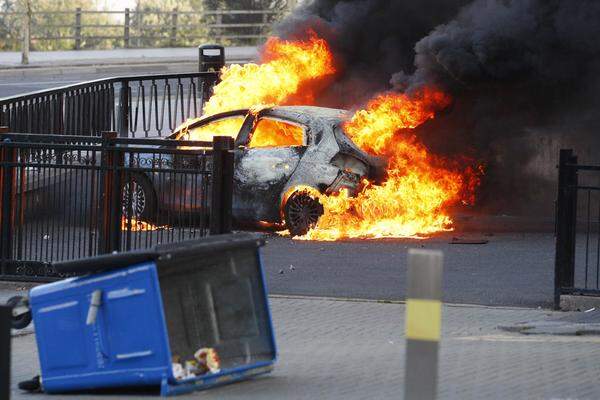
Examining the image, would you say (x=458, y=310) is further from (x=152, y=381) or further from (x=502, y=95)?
(x=502, y=95)

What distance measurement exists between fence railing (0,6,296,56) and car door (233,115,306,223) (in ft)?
79.7

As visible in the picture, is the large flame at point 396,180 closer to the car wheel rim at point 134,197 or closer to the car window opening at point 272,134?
the car window opening at point 272,134

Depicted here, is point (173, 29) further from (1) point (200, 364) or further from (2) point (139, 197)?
(1) point (200, 364)

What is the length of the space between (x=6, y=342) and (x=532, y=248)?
990 cm

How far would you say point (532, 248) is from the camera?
15.5 metres

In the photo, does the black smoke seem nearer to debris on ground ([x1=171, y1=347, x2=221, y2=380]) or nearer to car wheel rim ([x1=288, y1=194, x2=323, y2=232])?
car wheel rim ([x1=288, y1=194, x2=323, y2=232])

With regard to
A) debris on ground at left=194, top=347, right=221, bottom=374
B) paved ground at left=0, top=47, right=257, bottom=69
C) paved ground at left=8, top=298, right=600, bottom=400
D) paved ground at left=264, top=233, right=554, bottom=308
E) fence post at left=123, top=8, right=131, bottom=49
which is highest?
fence post at left=123, top=8, right=131, bottom=49

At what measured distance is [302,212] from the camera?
16281 mm

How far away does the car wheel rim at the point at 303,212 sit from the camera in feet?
53.1

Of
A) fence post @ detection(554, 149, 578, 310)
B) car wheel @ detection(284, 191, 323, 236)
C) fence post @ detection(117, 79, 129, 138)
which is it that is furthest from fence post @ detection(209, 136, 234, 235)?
fence post @ detection(117, 79, 129, 138)

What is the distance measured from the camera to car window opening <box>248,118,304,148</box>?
1683cm

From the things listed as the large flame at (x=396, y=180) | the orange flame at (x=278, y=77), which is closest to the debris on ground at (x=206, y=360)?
the large flame at (x=396, y=180)

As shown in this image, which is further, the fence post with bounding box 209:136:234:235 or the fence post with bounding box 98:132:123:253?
the fence post with bounding box 98:132:123:253

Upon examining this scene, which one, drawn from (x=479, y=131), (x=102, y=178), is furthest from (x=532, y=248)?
(x=102, y=178)
